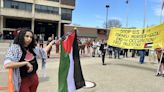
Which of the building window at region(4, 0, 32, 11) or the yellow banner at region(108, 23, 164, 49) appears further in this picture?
the building window at region(4, 0, 32, 11)

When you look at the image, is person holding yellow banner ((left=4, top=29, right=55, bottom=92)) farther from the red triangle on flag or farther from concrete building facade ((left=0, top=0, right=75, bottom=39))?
concrete building facade ((left=0, top=0, right=75, bottom=39))

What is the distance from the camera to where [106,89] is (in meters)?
10.6

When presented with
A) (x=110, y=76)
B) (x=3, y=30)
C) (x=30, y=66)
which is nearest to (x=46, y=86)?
(x=110, y=76)

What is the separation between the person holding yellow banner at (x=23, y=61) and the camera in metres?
4.75

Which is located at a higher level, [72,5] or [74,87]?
[72,5]

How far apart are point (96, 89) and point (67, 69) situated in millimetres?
3826

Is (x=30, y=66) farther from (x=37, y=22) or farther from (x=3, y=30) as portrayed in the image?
(x=37, y=22)

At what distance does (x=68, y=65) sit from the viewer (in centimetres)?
688

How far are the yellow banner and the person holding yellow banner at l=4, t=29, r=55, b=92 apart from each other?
11.4 m

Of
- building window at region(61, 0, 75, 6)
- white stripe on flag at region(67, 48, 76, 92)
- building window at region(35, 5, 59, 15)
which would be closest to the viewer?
white stripe on flag at region(67, 48, 76, 92)

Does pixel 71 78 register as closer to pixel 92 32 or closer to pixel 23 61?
pixel 23 61

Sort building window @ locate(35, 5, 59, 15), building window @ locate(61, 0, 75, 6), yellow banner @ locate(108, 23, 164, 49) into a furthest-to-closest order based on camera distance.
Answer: building window @ locate(61, 0, 75, 6) < building window @ locate(35, 5, 59, 15) < yellow banner @ locate(108, 23, 164, 49)

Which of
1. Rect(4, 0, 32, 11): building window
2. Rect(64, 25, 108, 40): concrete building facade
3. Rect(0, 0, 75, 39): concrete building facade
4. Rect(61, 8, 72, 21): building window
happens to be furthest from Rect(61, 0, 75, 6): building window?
Rect(4, 0, 32, 11): building window

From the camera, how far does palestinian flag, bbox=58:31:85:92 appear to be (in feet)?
22.2
